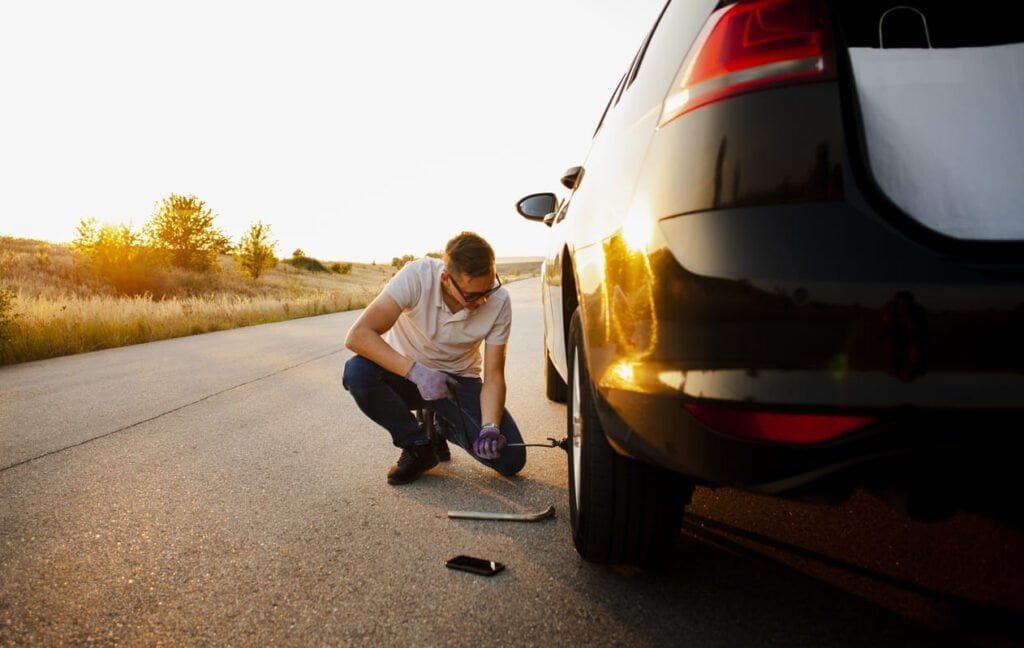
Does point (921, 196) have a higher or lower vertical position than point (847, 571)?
higher

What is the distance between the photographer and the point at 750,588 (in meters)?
2.17

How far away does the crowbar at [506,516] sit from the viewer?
2889 mm

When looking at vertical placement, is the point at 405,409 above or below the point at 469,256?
below

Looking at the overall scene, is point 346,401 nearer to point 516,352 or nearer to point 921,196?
point 516,352

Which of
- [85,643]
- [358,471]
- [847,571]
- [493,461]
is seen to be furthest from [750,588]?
[358,471]

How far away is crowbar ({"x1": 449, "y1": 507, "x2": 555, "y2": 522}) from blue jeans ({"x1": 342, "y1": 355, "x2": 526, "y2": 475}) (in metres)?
0.65

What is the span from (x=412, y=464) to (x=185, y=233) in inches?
1459

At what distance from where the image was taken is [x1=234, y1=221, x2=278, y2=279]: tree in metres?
43.0

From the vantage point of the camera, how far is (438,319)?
3775 millimetres

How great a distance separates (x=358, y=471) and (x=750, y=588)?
215 centimetres

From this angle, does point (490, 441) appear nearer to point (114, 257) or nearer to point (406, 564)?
point (406, 564)

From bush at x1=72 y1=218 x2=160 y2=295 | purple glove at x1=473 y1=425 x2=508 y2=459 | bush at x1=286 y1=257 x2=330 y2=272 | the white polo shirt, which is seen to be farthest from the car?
bush at x1=286 y1=257 x2=330 y2=272

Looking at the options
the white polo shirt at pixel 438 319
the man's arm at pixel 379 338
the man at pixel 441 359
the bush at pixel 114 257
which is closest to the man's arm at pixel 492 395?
the man at pixel 441 359

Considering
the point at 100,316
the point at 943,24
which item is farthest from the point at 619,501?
the point at 100,316
